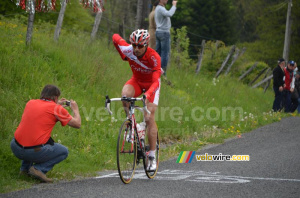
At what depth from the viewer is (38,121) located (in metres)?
7.69

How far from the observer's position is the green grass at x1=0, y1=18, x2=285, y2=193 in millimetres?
9648

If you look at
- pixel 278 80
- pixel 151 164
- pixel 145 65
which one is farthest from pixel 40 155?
pixel 278 80

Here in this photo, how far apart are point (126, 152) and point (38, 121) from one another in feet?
4.59

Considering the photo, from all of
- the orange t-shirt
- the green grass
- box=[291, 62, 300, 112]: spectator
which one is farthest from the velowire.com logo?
box=[291, 62, 300, 112]: spectator

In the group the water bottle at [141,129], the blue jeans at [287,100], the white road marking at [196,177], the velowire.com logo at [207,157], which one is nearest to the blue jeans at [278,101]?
the blue jeans at [287,100]

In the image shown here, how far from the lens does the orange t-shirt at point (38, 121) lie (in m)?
7.69

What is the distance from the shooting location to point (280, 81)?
19.3 meters

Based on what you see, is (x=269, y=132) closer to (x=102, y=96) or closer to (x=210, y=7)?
(x=102, y=96)

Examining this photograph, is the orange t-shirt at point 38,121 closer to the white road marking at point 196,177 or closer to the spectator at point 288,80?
the white road marking at point 196,177

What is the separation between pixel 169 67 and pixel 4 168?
11953mm

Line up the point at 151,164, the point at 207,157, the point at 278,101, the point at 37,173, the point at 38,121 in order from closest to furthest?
the point at 38,121, the point at 37,173, the point at 151,164, the point at 207,157, the point at 278,101

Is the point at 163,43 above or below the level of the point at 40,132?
above

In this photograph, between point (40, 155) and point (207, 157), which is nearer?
point (40, 155)

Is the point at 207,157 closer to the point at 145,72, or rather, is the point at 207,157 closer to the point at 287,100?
the point at 145,72
